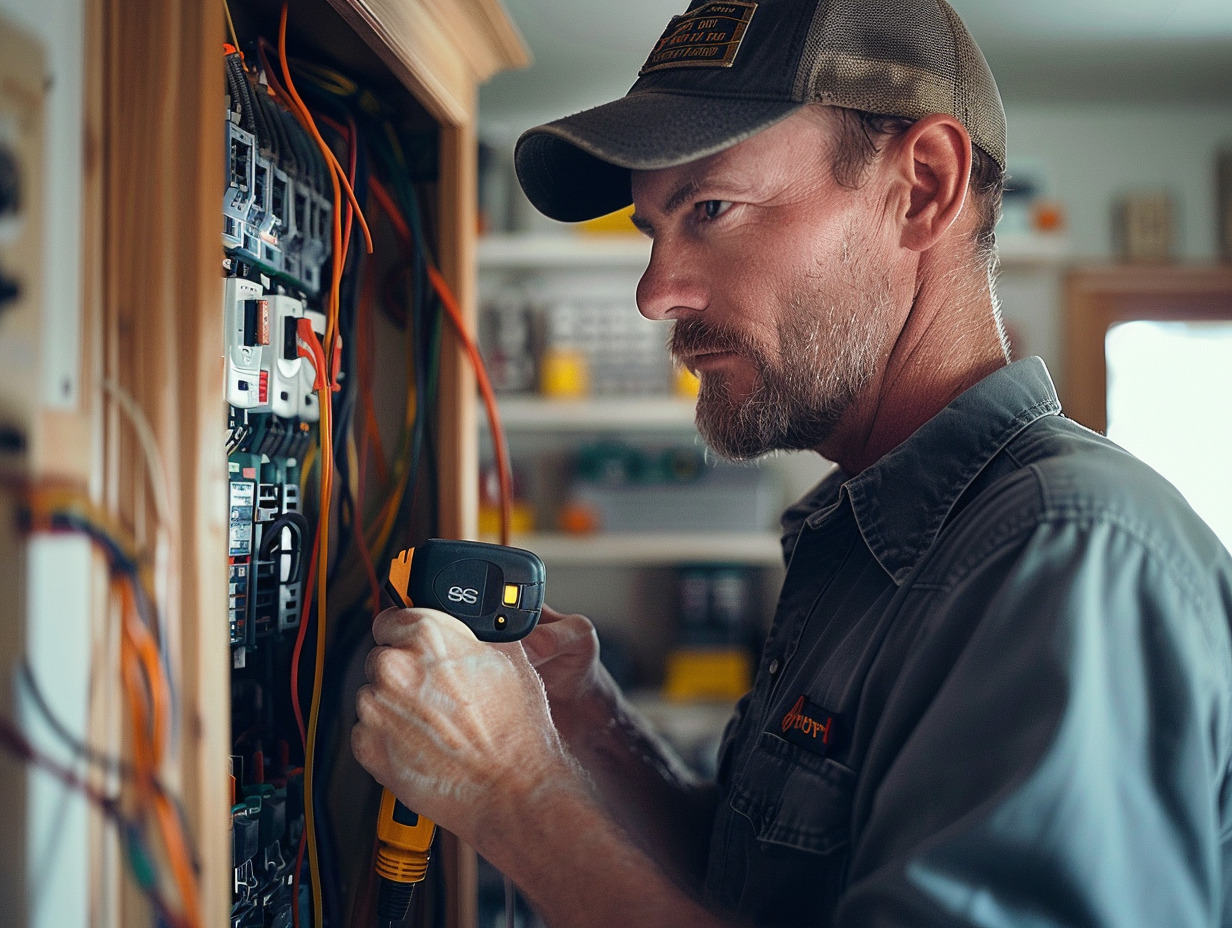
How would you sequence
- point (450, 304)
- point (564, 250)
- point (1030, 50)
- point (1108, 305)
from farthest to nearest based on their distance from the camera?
point (1108, 305), point (564, 250), point (1030, 50), point (450, 304)

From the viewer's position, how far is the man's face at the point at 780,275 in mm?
840

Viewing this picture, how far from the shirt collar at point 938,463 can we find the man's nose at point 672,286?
22 centimetres

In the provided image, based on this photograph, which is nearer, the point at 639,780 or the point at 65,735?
the point at 65,735

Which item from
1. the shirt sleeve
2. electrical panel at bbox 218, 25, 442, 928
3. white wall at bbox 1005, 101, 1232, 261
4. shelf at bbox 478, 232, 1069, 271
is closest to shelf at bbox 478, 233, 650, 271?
shelf at bbox 478, 232, 1069, 271

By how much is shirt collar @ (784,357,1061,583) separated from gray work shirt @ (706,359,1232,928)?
2 cm

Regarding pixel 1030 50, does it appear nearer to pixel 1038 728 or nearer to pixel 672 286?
pixel 672 286

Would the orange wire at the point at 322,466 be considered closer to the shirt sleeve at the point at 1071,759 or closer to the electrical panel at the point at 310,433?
the electrical panel at the point at 310,433

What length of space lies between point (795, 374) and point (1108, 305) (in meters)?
2.81

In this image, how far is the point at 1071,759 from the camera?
54 centimetres

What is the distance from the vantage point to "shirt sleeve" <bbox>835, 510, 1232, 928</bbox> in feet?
1.79

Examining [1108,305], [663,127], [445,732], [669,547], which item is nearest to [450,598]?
[445,732]

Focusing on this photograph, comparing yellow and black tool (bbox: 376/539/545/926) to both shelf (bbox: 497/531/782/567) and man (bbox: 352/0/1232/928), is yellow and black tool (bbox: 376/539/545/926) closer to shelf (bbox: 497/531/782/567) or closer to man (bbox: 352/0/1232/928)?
man (bbox: 352/0/1232/928)

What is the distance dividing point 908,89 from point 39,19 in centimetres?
64

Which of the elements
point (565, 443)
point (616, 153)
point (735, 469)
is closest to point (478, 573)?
point (616, 153)
